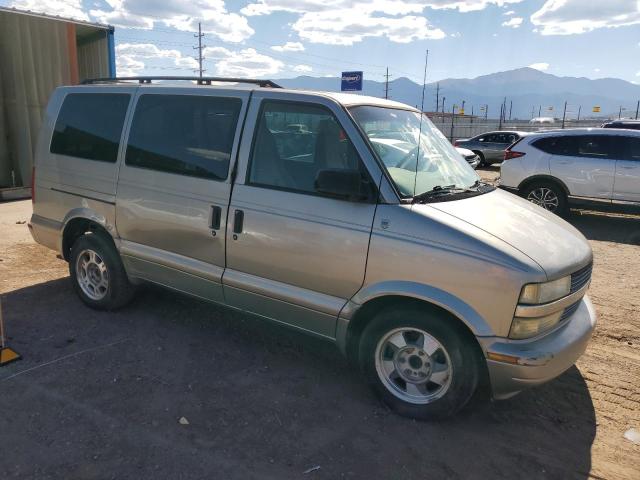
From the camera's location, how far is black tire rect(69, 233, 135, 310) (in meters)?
4.60

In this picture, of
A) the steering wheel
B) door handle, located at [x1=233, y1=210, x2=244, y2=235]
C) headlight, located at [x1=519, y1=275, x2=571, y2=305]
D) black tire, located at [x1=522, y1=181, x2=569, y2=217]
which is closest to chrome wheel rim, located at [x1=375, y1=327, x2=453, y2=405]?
headlight, located at [x1=519, y1=275, x2=571, y2=305]

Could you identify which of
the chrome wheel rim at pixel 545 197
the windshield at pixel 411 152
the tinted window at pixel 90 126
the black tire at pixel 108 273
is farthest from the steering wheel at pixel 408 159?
the chrome wheel rim at pixel 545 197

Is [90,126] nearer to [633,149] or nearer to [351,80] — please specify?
[633,149]

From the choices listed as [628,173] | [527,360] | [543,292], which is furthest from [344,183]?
[628,173]

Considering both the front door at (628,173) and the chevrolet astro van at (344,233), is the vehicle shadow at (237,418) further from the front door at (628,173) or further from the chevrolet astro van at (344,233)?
the front door at (628,173)

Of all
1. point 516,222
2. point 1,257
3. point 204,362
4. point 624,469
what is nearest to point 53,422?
point 204,362

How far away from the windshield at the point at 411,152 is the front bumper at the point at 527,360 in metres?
1.08

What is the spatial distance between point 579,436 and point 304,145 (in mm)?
2593

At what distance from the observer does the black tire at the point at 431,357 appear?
10.0ft

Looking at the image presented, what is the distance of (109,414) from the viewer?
10.6 feet

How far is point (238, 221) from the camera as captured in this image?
12.1ft

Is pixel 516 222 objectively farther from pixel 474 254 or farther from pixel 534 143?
pixel 534 143

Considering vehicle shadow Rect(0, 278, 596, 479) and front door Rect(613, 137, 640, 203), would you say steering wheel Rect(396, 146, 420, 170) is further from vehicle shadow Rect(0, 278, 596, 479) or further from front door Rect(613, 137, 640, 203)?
front door Rect(613, 137, 640, 203)

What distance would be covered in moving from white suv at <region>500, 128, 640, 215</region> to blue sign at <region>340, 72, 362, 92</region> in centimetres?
972
